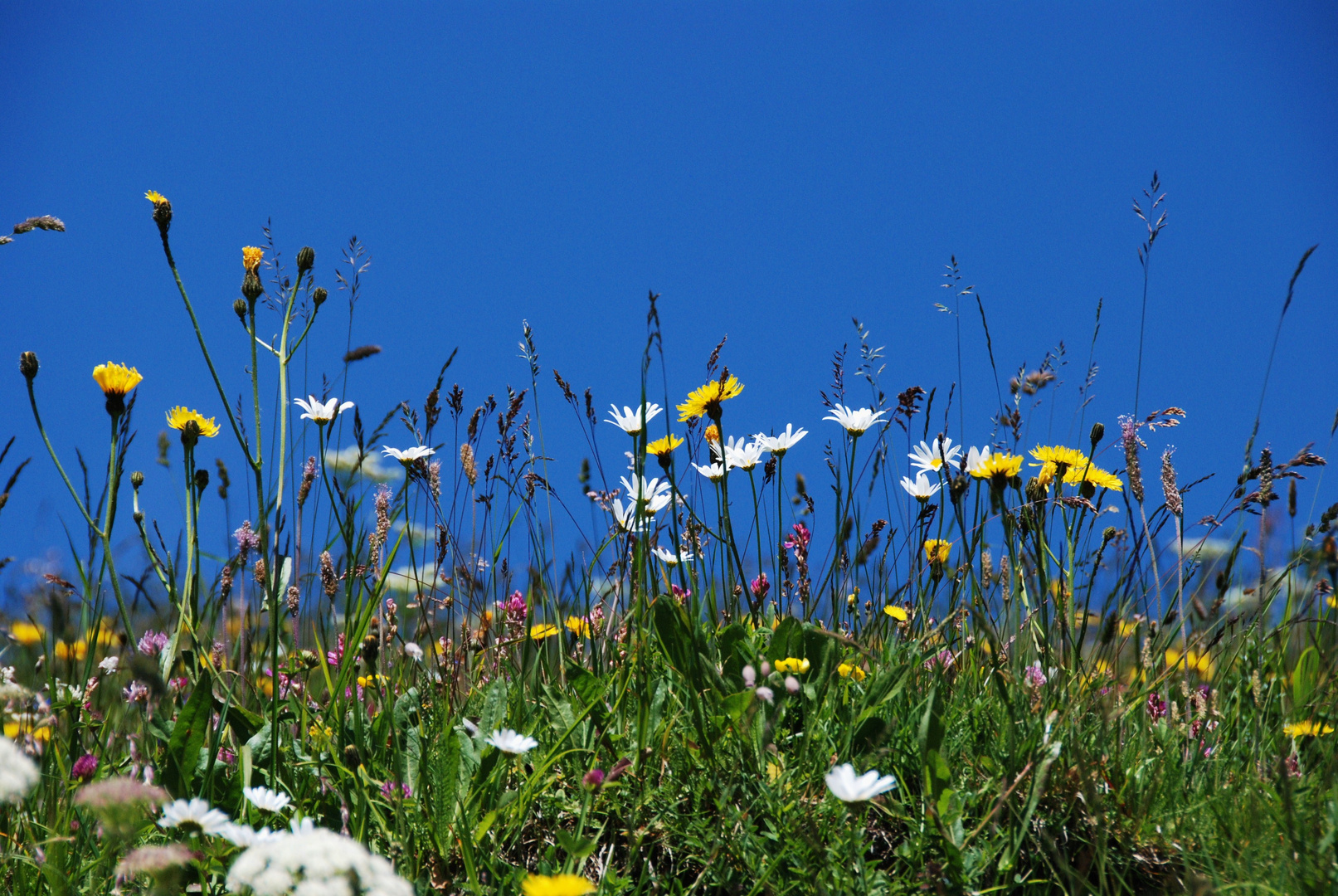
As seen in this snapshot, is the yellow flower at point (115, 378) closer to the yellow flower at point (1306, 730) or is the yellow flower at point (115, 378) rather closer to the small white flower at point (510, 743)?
the small white flower at point (510, 743)

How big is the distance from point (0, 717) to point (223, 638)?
80 centimetres

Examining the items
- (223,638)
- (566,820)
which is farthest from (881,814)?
(223,638)

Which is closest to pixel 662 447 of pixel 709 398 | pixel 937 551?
pixel 709 398

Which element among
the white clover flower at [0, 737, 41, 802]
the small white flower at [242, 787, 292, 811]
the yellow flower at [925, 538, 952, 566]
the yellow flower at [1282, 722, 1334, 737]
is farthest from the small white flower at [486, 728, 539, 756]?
the yellow flower at [1282, 722, 1334, 737]

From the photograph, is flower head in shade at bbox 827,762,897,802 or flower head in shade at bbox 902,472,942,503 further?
flower head in shade at bbox 902,472,942,503

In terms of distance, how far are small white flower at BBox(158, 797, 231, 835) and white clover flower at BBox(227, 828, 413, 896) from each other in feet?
0.85

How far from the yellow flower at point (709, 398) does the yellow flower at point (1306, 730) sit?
1.34 m

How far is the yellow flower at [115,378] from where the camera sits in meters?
1.88

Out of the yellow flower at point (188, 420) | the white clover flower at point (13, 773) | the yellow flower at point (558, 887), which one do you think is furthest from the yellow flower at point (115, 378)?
Result: the yellow flower at point (558, 887)

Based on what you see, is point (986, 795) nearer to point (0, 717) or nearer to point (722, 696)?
point (722, 696)

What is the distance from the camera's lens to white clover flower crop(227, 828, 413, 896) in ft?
3.43

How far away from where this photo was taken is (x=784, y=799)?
5.36ft

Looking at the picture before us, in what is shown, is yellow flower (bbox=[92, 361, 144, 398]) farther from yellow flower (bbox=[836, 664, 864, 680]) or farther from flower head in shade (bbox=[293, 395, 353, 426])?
yellow flower (bbox=[836, 664, 864, 680])

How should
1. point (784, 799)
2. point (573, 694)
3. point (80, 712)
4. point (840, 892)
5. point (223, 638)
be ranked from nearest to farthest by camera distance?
1. point (840, 892)
2. point (784, 799)
3. point (573, 694)
4. point (80, 712)
5. point (223, 638)
